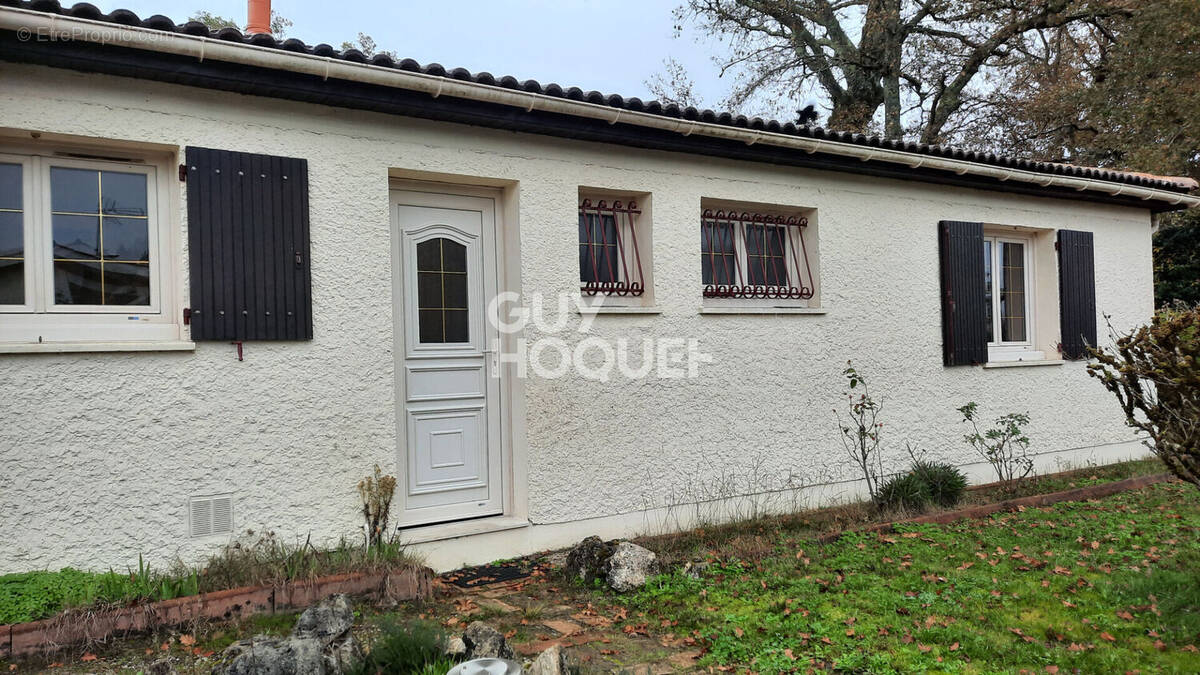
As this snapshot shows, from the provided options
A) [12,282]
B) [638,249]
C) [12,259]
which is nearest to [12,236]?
[12,259]

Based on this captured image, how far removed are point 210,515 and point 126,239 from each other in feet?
5.64

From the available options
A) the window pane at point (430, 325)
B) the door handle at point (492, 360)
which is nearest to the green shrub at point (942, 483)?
the door handle at point (492, 360)

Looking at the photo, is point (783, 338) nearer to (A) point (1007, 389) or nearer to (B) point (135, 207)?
(A) point (1007, 389)

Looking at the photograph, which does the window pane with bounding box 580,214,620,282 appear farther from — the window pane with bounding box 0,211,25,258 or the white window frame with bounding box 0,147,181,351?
the window pane with bounding box 0,211,25,258

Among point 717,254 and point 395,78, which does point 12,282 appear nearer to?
point 395,78

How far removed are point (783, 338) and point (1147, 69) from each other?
38.7ft

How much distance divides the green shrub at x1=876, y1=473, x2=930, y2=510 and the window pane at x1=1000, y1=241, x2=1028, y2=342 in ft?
10.2

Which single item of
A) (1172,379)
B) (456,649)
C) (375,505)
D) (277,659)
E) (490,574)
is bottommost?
(490,574)

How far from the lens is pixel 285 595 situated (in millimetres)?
4184

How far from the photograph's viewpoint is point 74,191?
4.30 meters

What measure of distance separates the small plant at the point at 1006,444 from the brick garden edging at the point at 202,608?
18.7ft

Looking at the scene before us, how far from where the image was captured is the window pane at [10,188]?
413 centimetres

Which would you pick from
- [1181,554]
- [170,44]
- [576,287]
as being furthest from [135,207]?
[1181,554]

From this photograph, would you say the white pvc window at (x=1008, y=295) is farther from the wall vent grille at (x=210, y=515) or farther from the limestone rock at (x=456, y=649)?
the wall vent grille at (x=210, y=515)
